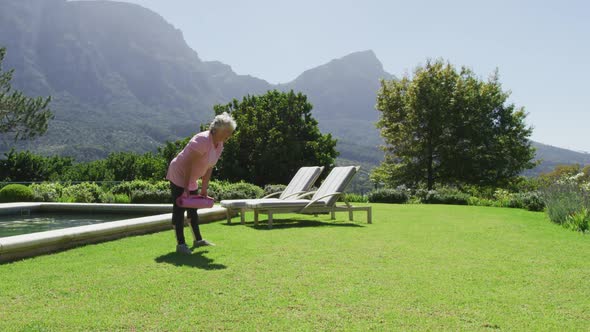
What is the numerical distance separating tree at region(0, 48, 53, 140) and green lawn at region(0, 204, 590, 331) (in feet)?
78.5

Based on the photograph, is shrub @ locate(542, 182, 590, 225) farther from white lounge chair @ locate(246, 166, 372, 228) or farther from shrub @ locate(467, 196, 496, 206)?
shrub @ locate(467, 196, 496, 206)

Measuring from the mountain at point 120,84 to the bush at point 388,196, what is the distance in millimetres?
57529

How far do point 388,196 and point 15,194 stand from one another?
12617 mm

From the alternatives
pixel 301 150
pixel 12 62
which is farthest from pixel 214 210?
pixel 12 62

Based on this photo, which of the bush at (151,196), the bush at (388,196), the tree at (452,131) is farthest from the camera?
the tree at (452,131)

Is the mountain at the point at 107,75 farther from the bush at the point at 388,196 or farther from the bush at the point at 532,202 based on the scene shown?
the bush at the point at 532,202

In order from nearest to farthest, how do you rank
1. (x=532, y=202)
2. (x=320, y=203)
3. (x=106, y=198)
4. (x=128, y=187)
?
(x=320, y=203)
(x=532, y=202)
(x=106, y=198)
(x=128, y=187)

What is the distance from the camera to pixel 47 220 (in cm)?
1092

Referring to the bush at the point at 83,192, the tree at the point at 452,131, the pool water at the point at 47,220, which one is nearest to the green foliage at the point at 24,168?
the bush at the point at 83,192

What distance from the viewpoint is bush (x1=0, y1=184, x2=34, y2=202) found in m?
15.5

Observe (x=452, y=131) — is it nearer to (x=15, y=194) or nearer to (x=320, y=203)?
(x=320, y=203)

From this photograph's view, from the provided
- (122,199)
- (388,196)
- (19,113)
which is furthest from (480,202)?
(19,113)

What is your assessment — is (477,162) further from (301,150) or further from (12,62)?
(12,62)

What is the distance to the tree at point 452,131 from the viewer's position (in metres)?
24.0
